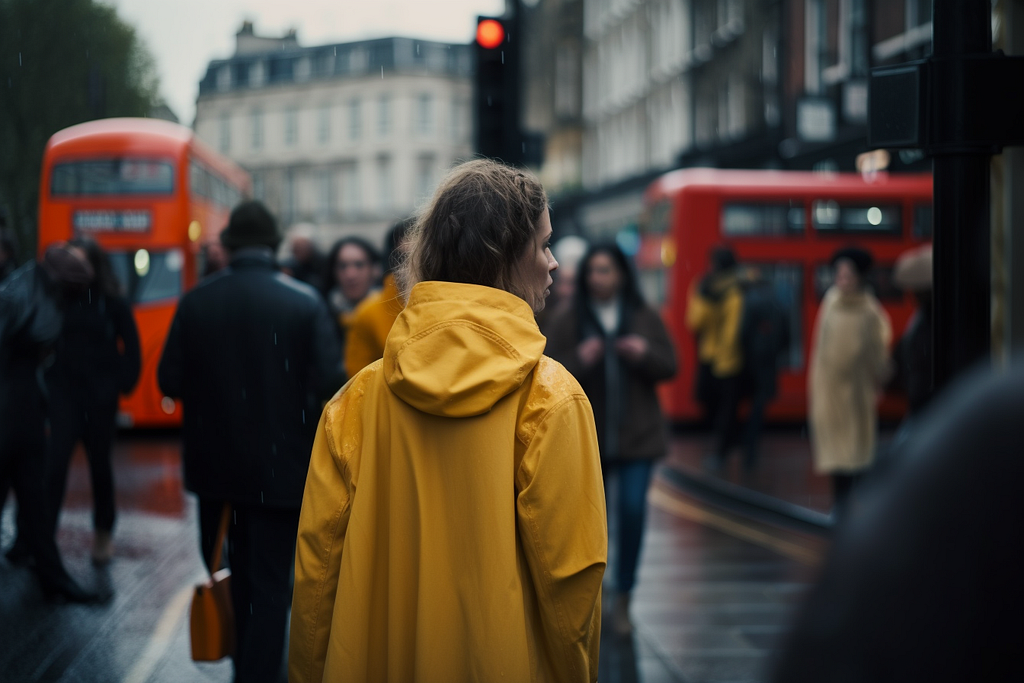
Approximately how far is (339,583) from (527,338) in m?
0.60

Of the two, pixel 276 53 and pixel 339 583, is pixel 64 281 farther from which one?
pixel 276 53

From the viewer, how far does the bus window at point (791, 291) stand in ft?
47.8

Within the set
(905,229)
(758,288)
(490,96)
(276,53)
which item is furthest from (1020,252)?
(276,53)

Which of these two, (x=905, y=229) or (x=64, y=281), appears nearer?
(x=64, y=281)

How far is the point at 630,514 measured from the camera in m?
5.41

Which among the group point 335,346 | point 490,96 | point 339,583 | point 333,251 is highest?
point 490,96

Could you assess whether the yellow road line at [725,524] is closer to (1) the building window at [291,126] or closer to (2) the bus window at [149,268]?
(2) the bus window at [149,268]

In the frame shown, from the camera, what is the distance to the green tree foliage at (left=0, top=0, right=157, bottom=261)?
434 inches

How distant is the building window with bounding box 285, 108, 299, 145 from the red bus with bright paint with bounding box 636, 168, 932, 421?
23.6 meters

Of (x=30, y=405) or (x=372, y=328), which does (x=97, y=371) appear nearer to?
(x=30, y=405)

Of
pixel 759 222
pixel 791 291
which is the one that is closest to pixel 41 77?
pixel 759 222

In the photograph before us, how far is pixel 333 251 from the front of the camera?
21.3 feet

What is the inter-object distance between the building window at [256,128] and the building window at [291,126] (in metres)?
4.41

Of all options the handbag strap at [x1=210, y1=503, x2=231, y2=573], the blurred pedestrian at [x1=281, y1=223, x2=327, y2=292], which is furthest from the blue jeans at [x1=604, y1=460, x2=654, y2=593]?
the blurred pedestrian at [x1=281, y1=223, x2=327, y2=292]
